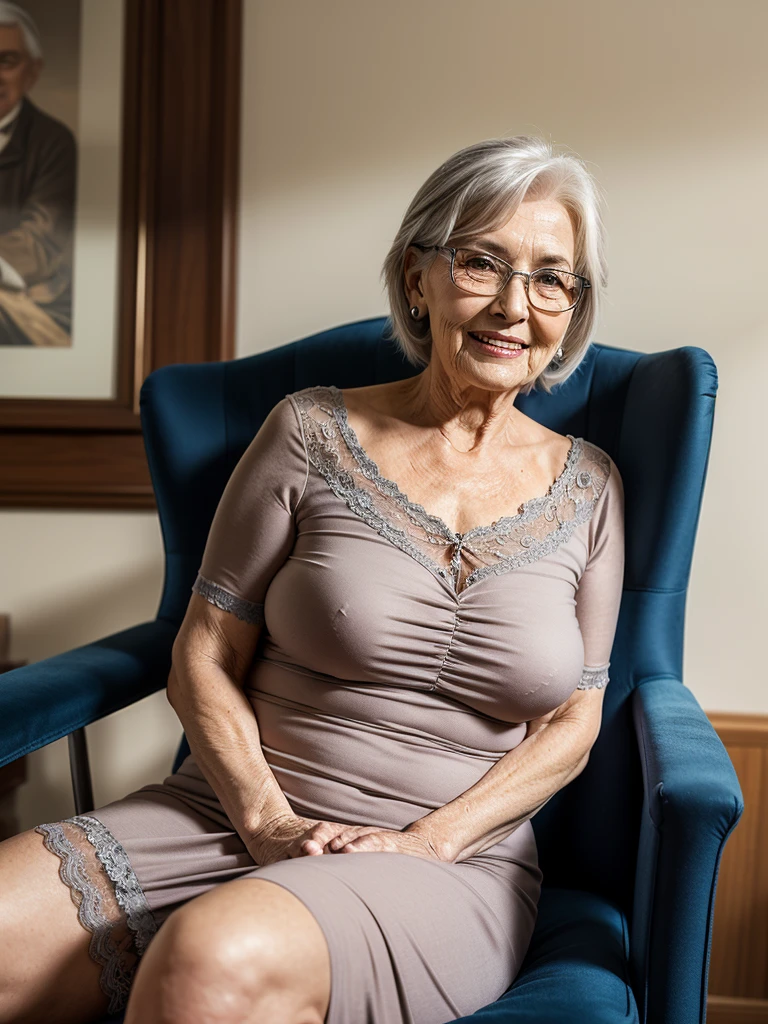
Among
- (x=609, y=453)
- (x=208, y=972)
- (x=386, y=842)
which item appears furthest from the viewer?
(x=609, y=453)

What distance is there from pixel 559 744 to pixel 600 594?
0.75 feet

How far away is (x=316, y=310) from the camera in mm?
1921

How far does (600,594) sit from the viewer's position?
140cm

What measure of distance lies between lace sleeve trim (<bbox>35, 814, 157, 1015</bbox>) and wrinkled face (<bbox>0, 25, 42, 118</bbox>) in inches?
58.0

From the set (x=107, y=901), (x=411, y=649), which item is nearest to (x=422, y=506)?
(x=411, y=649)

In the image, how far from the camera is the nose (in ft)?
4.34

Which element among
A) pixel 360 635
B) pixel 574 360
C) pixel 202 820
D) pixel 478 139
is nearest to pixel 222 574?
pixel 360 635

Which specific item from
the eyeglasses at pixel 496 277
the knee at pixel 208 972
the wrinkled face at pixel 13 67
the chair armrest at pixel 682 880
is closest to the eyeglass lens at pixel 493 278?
the eyeglasses at pixel 496 277

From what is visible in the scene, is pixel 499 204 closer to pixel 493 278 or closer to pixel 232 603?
pixel 493 278

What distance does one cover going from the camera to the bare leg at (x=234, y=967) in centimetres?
85

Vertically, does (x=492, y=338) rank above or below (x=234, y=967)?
above

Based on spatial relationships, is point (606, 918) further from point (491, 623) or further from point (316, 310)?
point (316, 310)

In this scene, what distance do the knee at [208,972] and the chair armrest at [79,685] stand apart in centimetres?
37

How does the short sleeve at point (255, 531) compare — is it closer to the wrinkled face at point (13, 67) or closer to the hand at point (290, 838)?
the hand at point (290, 838)
